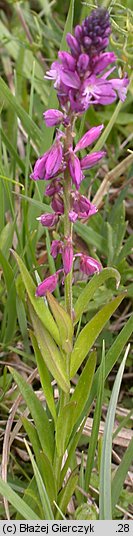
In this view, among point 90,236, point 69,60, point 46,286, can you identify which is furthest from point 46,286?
point 90,236

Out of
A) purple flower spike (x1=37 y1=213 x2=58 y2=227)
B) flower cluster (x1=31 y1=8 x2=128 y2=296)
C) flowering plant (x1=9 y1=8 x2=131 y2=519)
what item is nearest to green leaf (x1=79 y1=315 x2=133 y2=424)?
flowering plant (x1=9 y1=8 x2=131 y2=519)

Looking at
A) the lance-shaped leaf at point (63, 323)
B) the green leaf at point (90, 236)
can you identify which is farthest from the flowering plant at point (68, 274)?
the green leaf at point (90, 236)

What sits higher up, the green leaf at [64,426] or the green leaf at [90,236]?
the green leaf at [90,236]

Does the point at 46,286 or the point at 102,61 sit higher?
the point at 102,61

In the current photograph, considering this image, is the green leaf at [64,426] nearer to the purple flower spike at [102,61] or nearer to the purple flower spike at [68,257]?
the purple flower spike at [68,257]

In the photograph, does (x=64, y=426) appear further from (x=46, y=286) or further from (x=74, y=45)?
(x=74, y=45)
